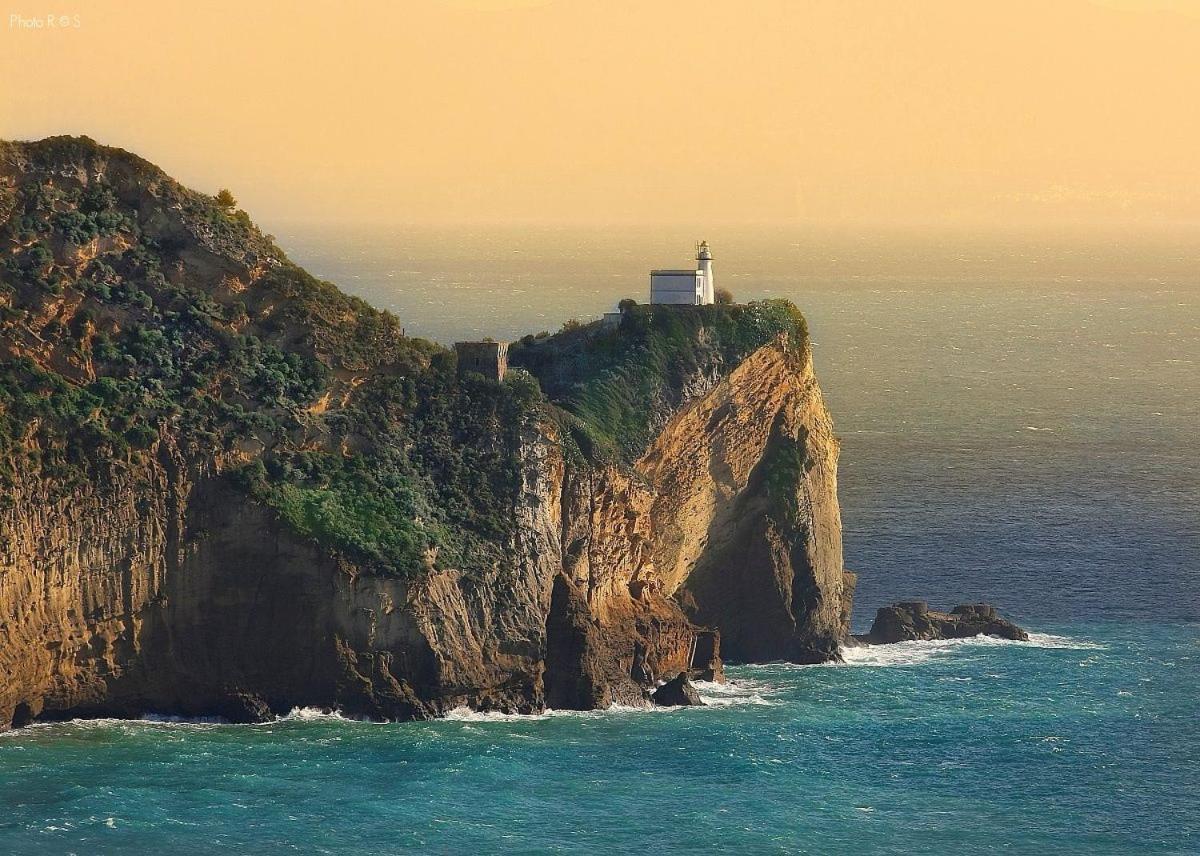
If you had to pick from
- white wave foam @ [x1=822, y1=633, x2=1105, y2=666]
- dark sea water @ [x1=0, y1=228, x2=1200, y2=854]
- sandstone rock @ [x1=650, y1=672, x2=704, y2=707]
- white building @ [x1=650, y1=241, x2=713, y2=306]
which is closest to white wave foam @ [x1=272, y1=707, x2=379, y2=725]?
dark sea water @ [x1=0, y1=228, x2=1200, y2=854]

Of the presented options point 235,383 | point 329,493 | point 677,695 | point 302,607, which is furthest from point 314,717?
point 677,695

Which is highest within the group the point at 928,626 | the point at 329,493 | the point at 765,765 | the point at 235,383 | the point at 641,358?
the point at 641,358

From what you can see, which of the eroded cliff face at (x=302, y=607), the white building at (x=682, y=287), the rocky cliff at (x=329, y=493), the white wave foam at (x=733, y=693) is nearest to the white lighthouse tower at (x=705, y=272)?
the white building at (x=682, y=287)

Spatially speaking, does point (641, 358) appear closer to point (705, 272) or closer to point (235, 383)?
point (705, 272)

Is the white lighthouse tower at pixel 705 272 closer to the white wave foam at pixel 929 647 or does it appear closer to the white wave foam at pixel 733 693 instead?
the white wave foam at pixel 929 647

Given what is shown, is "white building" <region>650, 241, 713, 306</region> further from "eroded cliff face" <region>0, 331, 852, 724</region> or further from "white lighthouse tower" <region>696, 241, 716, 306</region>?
"eroded cliff face" <region>0, 331, 852, 724</region>
